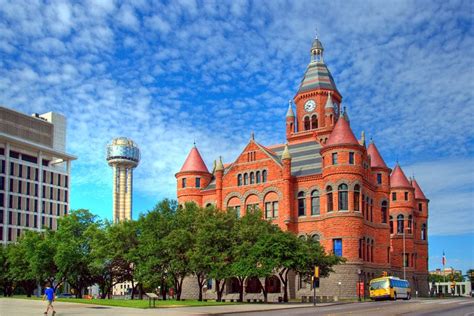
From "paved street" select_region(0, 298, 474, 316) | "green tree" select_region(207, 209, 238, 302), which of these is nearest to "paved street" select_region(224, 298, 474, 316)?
"paved street" select_region(0, 298, 474, 316)

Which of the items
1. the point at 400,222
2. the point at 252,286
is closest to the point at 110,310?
the point at 252,286

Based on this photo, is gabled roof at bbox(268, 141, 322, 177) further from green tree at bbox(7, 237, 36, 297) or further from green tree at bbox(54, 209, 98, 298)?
green tree at bbox(7, 237, 36, 297)

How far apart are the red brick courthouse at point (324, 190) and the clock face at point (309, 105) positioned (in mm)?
15

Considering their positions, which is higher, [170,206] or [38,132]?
[38,132]

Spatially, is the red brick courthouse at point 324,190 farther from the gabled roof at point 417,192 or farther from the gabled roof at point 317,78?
the gabled roof at point 417,192

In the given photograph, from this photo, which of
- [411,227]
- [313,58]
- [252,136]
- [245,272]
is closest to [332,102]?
[313,58]

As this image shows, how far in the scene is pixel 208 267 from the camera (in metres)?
55.8

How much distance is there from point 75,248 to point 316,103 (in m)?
42.5

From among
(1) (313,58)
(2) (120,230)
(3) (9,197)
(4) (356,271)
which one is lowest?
(4) (356,271)

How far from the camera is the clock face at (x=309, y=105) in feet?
290

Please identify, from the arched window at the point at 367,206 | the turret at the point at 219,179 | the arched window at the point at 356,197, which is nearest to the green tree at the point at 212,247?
the arched window at the point at 356,197

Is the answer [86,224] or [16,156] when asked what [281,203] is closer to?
[86,224]

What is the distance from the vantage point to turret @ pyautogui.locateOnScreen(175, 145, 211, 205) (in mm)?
81188

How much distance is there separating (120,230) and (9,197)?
67.8 meters
